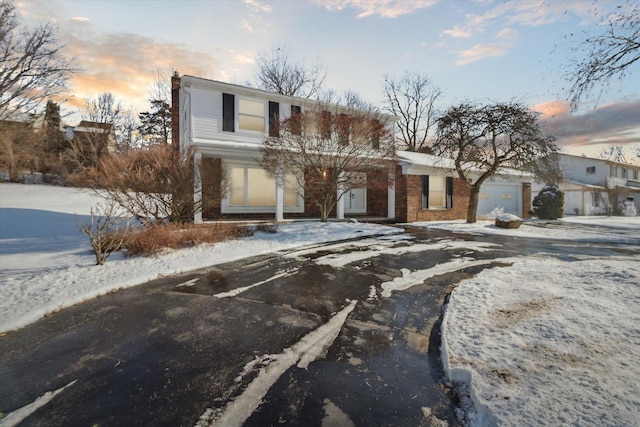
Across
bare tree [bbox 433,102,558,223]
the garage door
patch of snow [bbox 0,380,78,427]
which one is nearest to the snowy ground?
patch of snow [bbox 0,380,78,427]

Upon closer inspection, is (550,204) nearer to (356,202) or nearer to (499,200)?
(499,200)

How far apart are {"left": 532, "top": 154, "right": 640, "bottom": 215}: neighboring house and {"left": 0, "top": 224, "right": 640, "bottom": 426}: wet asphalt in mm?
Result: 28290

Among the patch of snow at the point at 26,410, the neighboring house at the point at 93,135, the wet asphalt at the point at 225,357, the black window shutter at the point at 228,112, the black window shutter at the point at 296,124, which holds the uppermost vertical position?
the neighboring house at the point at 93,135

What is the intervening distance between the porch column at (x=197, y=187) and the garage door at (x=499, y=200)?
15614 mm

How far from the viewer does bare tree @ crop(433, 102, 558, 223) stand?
497 inches

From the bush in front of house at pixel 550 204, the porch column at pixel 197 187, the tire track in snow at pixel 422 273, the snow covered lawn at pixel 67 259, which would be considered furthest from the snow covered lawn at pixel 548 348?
the bush in front of house at pixel 550 204

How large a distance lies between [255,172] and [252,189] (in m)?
0.83

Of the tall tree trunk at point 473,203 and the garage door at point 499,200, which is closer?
the tall tree trunk at point 473,203

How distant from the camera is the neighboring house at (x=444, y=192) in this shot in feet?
48.1

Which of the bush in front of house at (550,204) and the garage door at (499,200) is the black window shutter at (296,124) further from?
the bush in front of house at (550,204)

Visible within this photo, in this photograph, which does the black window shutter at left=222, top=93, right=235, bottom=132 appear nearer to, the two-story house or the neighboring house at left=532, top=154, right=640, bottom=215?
the two-story house

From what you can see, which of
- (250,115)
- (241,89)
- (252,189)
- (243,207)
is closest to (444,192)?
(252,189)

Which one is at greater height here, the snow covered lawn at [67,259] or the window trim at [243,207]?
the window trim at [243,207]

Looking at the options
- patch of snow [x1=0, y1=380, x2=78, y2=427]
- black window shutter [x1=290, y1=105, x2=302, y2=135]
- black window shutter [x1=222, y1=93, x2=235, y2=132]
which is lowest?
patch of snow [x1=0, y1=380, x2=78, y2=427]
